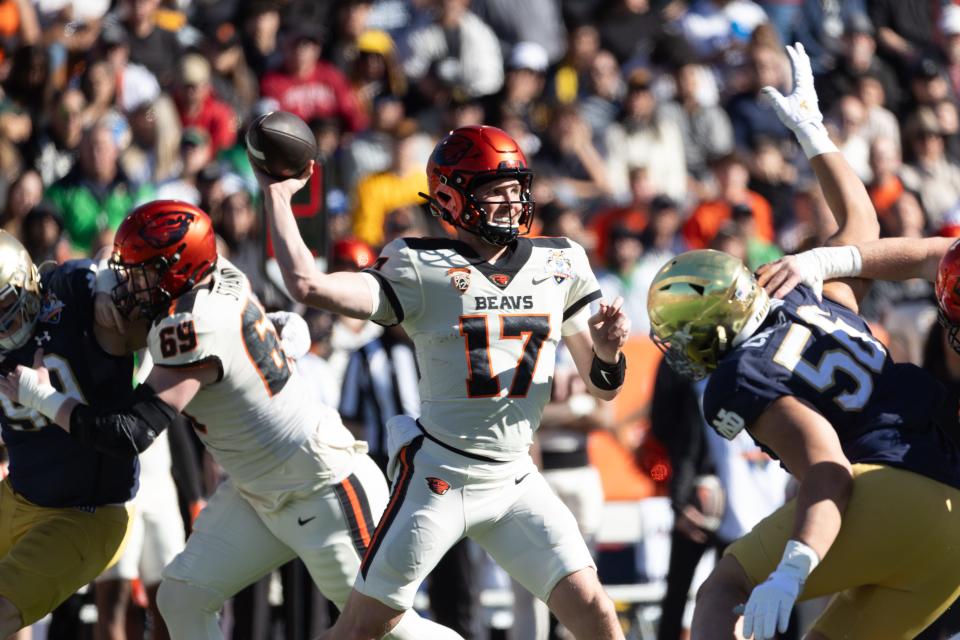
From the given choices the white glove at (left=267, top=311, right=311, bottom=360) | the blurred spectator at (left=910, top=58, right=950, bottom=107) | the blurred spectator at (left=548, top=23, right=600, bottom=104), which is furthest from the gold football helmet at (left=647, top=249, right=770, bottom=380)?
the blurred spectator at (left=910, top=58, right=950, bottom=107)

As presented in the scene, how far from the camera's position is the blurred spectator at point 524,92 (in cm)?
1047

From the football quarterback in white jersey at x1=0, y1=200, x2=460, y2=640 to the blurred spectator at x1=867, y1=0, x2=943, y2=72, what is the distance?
890 cm

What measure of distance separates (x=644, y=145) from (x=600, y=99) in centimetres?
55

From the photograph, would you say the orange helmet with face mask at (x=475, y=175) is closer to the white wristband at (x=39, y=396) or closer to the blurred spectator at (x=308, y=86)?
the white wristband at (x=39, y=396)

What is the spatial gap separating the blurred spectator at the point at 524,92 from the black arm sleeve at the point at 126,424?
601cm

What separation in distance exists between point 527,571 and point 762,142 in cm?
700

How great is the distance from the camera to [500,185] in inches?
188

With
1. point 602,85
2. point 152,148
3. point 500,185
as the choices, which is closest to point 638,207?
point 602,85

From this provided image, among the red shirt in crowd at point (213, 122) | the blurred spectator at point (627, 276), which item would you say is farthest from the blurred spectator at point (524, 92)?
the red shirt in crowd at point (213, 122)

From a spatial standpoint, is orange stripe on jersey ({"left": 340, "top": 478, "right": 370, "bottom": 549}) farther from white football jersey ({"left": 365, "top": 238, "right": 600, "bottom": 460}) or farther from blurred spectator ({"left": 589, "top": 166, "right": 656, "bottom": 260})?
blurred spectator ({"left": 589, "top": 166, "right": 656, "bottom": 260})

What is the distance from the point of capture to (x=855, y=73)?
465 inches

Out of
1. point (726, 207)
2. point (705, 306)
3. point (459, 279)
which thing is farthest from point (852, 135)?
point (705, 306)

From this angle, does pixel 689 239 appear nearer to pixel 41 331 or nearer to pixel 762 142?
pixel 762 142

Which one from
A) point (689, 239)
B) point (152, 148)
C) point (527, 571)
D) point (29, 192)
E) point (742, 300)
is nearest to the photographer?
point (742, 300)
